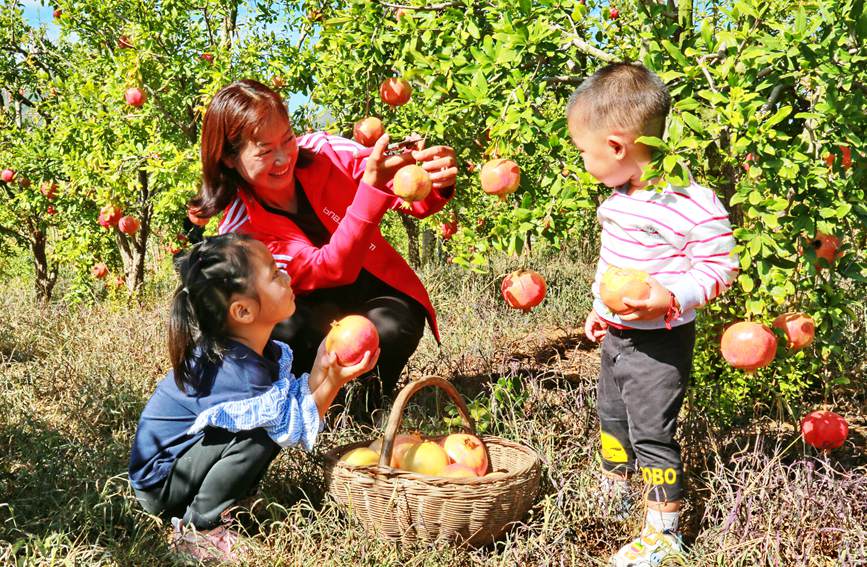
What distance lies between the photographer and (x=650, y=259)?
206cm

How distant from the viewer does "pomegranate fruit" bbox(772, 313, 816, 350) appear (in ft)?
7.18

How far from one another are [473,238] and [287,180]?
2.18 feet

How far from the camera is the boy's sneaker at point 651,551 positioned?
2.04 metres

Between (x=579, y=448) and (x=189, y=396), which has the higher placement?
(x=189, y=396)

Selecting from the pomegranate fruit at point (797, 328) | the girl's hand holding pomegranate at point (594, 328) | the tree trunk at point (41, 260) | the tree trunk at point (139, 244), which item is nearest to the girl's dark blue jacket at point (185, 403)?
the girl's hand holding pomegranate at point (594, 328)

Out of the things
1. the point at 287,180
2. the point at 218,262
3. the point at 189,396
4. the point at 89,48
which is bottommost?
the point at 189,396

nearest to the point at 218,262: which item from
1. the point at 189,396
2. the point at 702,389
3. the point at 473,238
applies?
the point at 189,396

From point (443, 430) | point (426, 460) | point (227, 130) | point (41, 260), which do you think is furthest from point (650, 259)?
point (41, 260)

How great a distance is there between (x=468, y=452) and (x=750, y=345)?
80 centimetres

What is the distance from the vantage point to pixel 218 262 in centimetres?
226

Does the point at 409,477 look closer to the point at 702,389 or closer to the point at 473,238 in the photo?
the point at 473,238

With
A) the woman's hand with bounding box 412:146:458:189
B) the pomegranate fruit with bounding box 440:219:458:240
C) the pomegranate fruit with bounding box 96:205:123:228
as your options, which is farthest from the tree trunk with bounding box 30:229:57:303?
the woman's hand with bounding box 412:146:458:189

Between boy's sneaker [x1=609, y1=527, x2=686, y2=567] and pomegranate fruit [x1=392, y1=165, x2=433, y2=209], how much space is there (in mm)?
1106

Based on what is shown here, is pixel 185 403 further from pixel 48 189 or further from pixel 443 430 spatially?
pixel 48 189
